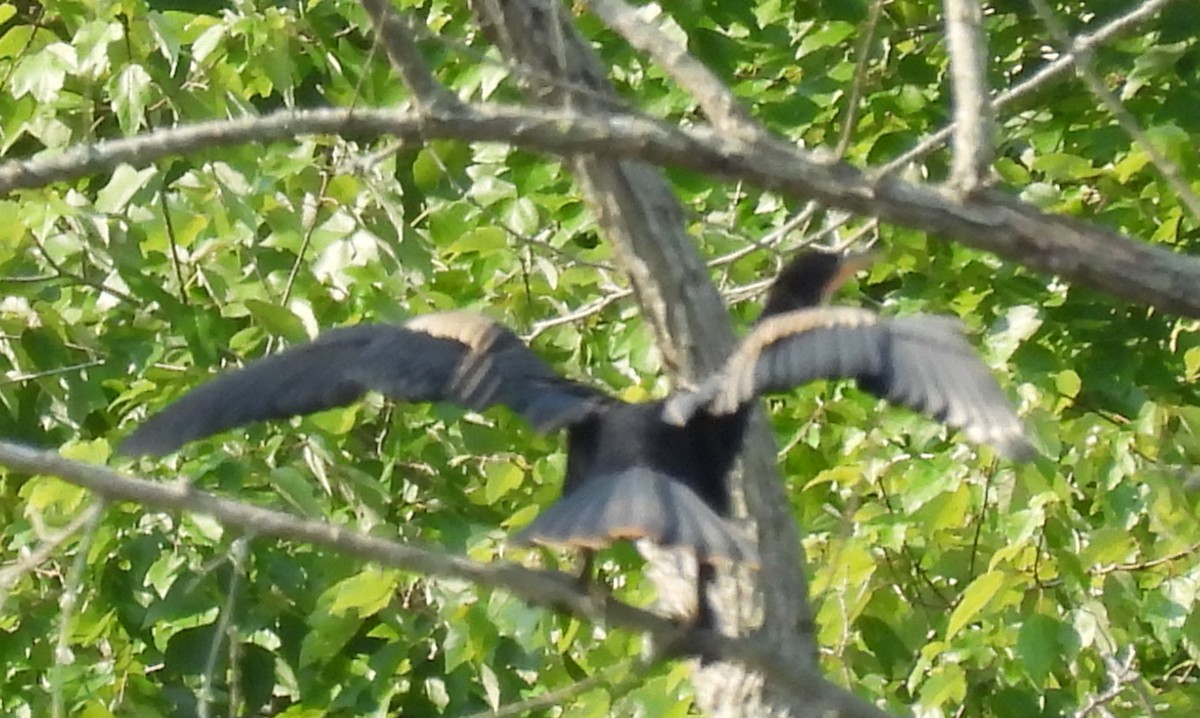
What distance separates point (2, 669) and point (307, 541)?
54.1 inches

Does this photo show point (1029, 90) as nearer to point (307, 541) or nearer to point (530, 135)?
point (530, 135)

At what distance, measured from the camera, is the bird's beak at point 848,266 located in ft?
8.73

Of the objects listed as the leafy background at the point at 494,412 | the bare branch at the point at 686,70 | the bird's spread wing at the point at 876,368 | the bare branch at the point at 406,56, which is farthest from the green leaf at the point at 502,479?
the bare branch at the point at 406,56

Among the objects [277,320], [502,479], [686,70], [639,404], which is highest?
[686,70]

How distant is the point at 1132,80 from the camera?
308 centimetres

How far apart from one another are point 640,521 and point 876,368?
0.31 meters

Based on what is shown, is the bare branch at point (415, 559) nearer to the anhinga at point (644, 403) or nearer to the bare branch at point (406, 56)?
the anhinga at point (644, 403)

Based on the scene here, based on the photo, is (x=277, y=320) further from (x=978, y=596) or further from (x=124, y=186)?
(x=978, y=596)

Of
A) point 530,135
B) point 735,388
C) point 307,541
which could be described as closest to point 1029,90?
point 735,388

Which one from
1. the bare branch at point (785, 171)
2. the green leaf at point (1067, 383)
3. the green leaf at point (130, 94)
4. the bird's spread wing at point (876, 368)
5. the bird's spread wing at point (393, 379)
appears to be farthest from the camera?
the green leaf at point (1067, 383)

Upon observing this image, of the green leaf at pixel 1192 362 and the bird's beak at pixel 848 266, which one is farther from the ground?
the green leaf at pixel 1192 362

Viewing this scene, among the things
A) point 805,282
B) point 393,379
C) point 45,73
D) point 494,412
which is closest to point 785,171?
point 393,379

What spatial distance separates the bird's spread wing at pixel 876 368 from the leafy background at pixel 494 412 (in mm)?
541

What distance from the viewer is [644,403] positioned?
7.54 feet
